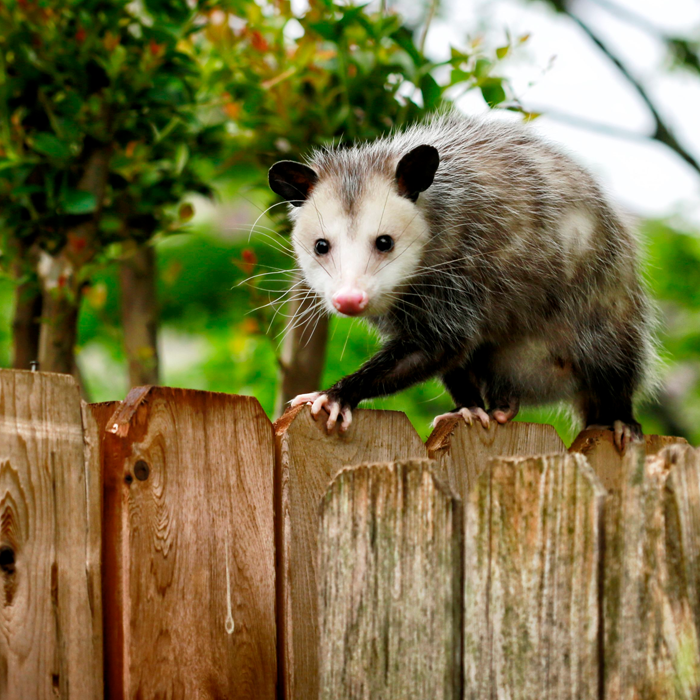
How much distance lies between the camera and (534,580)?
1146mm

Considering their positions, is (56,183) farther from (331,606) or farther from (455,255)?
(331,606)

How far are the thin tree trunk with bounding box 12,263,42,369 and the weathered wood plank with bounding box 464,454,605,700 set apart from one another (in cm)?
163

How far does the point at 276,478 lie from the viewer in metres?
1.54

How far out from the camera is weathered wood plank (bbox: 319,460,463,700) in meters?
1.19

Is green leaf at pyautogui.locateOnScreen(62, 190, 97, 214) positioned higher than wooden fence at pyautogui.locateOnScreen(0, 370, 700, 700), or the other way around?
green leaf at pyautogui.locateOnScreen(62, 190, 97, 214)

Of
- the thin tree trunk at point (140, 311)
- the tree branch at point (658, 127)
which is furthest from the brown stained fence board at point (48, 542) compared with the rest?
the tree branch at point (658, 127)

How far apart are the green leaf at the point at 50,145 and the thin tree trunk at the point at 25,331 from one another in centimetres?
45

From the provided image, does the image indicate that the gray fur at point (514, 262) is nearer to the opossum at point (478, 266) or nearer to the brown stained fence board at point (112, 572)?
the opossum at point (478, 266)

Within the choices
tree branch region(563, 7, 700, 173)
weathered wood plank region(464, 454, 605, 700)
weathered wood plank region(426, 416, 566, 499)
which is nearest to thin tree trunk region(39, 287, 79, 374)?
weathered wood plank region(426, 416, 566, 499)

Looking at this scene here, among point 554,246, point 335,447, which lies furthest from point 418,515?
point 554,246

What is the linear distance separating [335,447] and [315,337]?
0.96 m

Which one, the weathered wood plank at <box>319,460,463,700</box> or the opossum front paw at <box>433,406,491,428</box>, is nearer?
the weathered wood plank at <box>319,460,463,700</box>

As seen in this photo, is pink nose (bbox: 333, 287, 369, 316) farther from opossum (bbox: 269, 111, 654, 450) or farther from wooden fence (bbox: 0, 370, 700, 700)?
wooden fence (bbox: 0, 370, 700, 700)

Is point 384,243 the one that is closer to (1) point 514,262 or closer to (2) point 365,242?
(2) point 365,242
